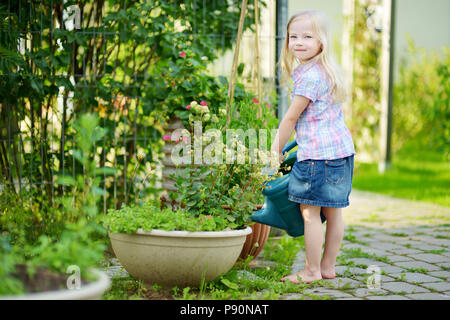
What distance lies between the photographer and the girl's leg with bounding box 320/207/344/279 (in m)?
2.75

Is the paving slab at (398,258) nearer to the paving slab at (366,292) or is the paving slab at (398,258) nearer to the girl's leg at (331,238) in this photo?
the girl's leg at (331,238)

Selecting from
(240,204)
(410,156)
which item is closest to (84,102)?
(240,204)

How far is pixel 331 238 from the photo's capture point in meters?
2.79

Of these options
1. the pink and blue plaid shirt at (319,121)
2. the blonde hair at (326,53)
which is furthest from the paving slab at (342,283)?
the blonde hair at (326,53)

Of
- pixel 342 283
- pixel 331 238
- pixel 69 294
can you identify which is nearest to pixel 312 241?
pixel 331 238

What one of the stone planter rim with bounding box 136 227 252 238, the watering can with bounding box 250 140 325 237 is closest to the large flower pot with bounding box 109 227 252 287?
the stone planter rim with bounding box 136 227 252 238

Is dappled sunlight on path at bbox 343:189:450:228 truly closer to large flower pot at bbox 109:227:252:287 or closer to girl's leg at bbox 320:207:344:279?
girl's leg at bbox 320:207:344:279

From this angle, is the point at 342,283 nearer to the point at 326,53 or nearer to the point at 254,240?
the point at 254,240

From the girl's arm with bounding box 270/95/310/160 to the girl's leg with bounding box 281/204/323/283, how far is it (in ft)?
1.09

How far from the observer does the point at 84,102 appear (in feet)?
11.9

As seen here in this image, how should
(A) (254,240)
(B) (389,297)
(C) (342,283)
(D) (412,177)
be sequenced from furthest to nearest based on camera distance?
(D) (412,177)
(A) (254,240)
(C) (342,283)
(B) (389,297)

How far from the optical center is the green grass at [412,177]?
5984 mm

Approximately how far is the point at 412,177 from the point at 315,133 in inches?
202
